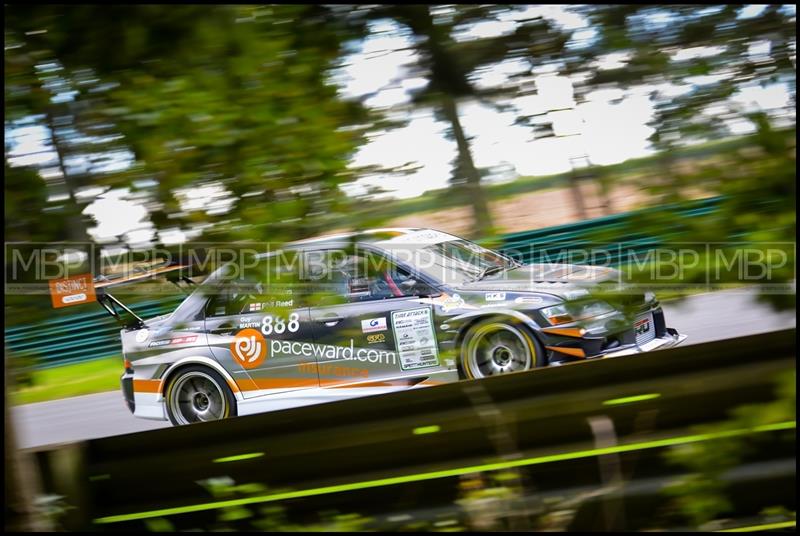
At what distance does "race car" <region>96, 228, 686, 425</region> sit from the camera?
7.57 ft

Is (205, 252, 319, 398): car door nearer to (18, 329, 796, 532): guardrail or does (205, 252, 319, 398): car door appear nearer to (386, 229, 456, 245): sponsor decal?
(18, 329, 796, 532): guardrail

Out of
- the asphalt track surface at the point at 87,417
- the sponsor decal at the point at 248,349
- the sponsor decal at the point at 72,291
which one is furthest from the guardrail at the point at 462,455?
the sponsor decal at the point at 248,349

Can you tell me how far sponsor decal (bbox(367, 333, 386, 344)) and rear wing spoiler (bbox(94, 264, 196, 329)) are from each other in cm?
270

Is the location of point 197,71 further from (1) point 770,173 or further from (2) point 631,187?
(1) point 770,173

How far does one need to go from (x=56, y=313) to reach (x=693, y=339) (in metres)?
5.04

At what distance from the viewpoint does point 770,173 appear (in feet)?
6.12

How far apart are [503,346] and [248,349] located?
6.33 feet

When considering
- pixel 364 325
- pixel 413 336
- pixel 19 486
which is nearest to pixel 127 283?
pixel 19 486

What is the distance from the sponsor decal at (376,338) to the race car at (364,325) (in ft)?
0.07

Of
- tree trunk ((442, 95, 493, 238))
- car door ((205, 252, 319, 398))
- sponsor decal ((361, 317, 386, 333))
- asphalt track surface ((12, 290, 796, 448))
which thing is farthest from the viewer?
car door ((205, 252, 319, 398))

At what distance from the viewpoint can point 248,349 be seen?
240 inches

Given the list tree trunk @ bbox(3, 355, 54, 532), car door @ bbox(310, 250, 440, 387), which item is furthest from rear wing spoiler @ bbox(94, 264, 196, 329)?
car door @ bbox(310, 250, 440, 387)

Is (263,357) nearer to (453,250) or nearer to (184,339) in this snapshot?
(184,339)

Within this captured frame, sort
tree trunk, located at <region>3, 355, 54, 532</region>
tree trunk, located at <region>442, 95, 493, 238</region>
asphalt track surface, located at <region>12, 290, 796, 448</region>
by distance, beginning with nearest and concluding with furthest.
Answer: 1. tree trunk, located at <region>442, 95, 493, 238</region>
2. tree trunk, located at <region>3, 355, 54, 532</region>
3. asphalt track surface, located at <region>12, 290, 796, 448</region>
